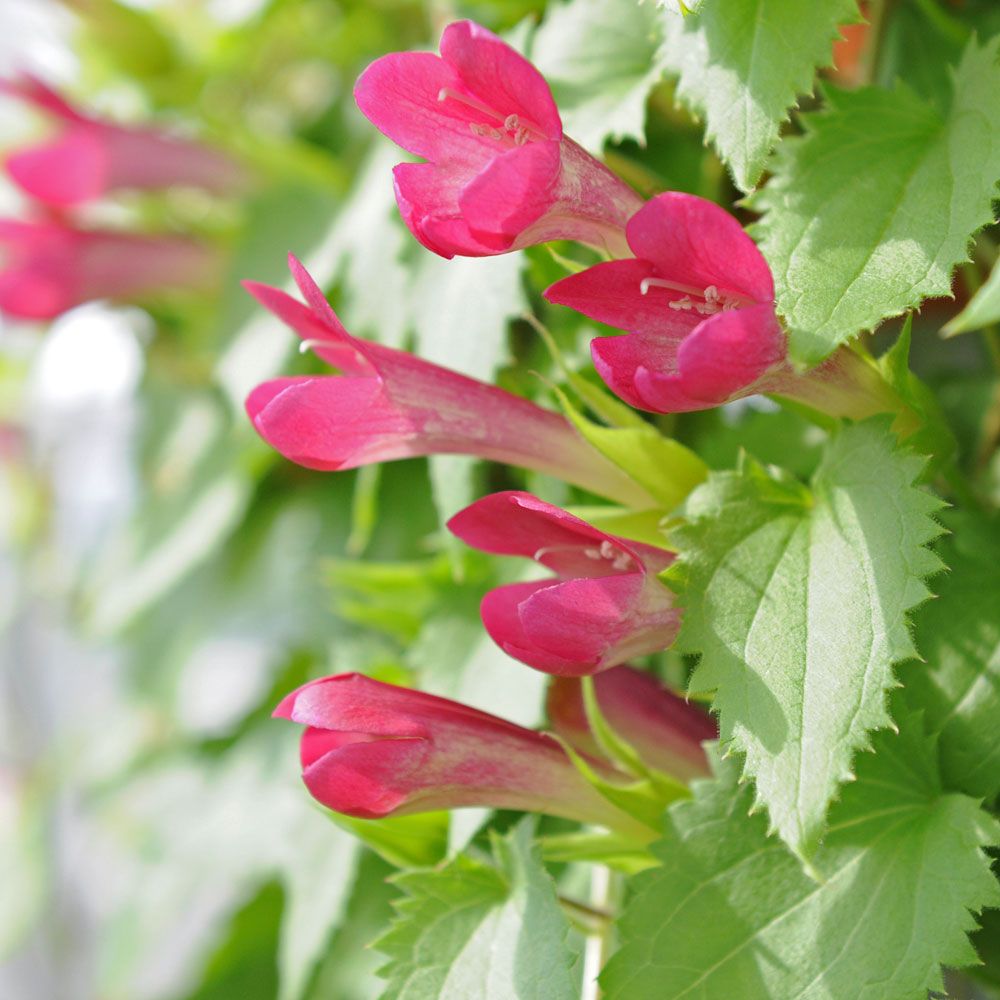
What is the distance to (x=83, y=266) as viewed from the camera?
2.03ft

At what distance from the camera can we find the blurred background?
0.37 metres

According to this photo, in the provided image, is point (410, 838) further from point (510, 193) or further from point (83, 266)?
point (83, 266)

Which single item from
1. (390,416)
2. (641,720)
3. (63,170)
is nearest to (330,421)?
(390,416)

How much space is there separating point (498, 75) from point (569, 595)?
11cm

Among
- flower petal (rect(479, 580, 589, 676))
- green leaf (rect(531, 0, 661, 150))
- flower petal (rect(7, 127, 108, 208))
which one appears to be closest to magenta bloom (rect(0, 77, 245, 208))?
flower petal (rect(7, 127, 108, 208))

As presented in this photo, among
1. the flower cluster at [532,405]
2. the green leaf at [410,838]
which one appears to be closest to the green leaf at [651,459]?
the flower cluster at [532,405]

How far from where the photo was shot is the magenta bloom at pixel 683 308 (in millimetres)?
222

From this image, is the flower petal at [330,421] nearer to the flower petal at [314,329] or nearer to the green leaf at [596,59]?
the flower petal at [314,329]

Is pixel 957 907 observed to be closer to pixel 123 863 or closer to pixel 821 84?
pixel 821 84

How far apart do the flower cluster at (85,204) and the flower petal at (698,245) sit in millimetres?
427

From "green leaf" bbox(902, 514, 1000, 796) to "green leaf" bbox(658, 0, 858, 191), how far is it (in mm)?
118

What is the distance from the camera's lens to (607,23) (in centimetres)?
37

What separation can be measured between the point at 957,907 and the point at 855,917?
0.02 meters

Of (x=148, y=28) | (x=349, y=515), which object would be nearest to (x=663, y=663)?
(x=349, y=515)
